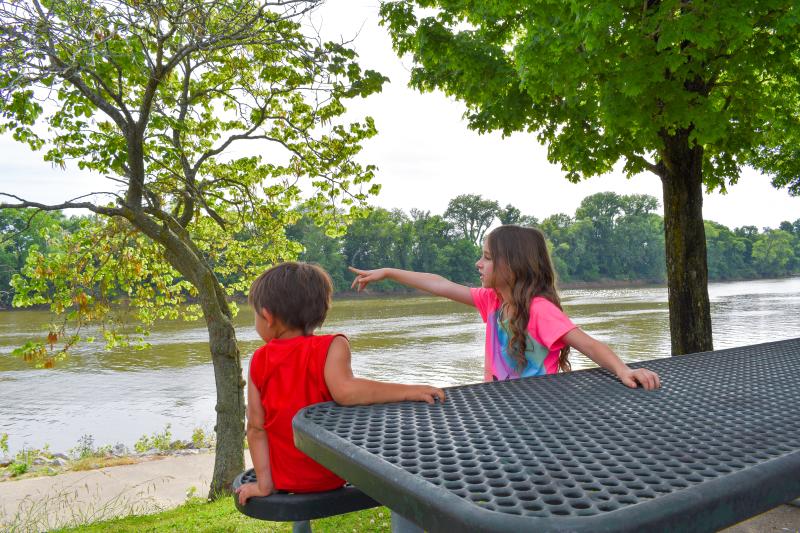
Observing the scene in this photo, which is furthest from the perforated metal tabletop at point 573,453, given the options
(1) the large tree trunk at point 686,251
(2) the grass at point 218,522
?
(1) the large tree trunk at point 686,251

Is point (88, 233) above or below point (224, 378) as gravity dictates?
above

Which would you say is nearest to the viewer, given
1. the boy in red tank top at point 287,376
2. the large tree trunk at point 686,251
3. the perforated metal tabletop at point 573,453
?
the perforated metal tabletop at point 573,453

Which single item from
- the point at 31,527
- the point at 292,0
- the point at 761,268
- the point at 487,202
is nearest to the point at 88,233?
the point at 31,527

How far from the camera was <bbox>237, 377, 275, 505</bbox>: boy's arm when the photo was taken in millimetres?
2281

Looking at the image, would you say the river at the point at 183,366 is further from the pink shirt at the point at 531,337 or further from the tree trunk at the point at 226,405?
the pink shirt at the point at 531,337

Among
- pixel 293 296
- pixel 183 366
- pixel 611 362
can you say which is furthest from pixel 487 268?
pixel 183 366

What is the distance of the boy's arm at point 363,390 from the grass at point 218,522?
287 centimetres

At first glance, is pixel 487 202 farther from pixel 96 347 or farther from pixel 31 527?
pixel 31 527

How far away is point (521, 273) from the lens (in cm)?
291

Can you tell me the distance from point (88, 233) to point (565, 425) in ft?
33.5

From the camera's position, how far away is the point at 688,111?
6.37 m

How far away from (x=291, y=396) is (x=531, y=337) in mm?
1161

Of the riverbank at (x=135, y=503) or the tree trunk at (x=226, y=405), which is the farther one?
the tree trunk at (x=226, y=405)

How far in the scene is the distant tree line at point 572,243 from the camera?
95.7 metres
